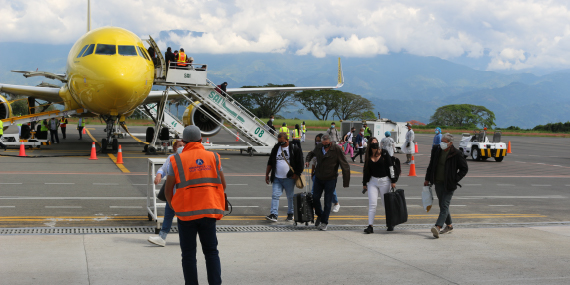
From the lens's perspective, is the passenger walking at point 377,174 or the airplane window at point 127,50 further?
the airplane window at point 127,50

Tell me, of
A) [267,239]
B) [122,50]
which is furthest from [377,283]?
[122,50]

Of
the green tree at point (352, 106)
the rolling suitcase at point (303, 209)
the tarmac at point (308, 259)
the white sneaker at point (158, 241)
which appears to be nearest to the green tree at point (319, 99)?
the green tree at point (352, 106)

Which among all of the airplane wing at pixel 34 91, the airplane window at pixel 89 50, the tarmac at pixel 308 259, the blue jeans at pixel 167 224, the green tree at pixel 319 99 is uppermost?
the green tree at pixel 319 99

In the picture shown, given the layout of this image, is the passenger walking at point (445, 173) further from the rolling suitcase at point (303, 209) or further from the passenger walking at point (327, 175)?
the rolling suitcase at point (303, 209)

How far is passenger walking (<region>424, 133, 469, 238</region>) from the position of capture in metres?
8.48

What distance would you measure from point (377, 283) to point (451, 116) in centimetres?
13184

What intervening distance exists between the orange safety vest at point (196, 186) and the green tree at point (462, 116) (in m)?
129

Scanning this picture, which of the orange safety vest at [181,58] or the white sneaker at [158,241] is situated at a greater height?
the orange safety vest at [181,58]

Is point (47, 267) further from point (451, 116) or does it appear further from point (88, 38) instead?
point (451, 116)

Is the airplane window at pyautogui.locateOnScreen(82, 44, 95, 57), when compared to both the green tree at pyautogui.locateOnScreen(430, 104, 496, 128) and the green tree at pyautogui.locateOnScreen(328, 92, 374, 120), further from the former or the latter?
the green tree at pyautogui.locateOnScreen(430, 104, 496, 128)

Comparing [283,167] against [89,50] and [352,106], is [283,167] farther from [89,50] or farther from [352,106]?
[352,106]

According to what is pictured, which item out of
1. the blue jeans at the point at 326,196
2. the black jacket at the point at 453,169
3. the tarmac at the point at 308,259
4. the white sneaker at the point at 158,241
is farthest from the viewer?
the blue jeans at the point at 326,196

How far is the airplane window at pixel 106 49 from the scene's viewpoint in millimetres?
18792

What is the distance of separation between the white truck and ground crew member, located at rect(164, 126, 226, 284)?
69.8 feet
